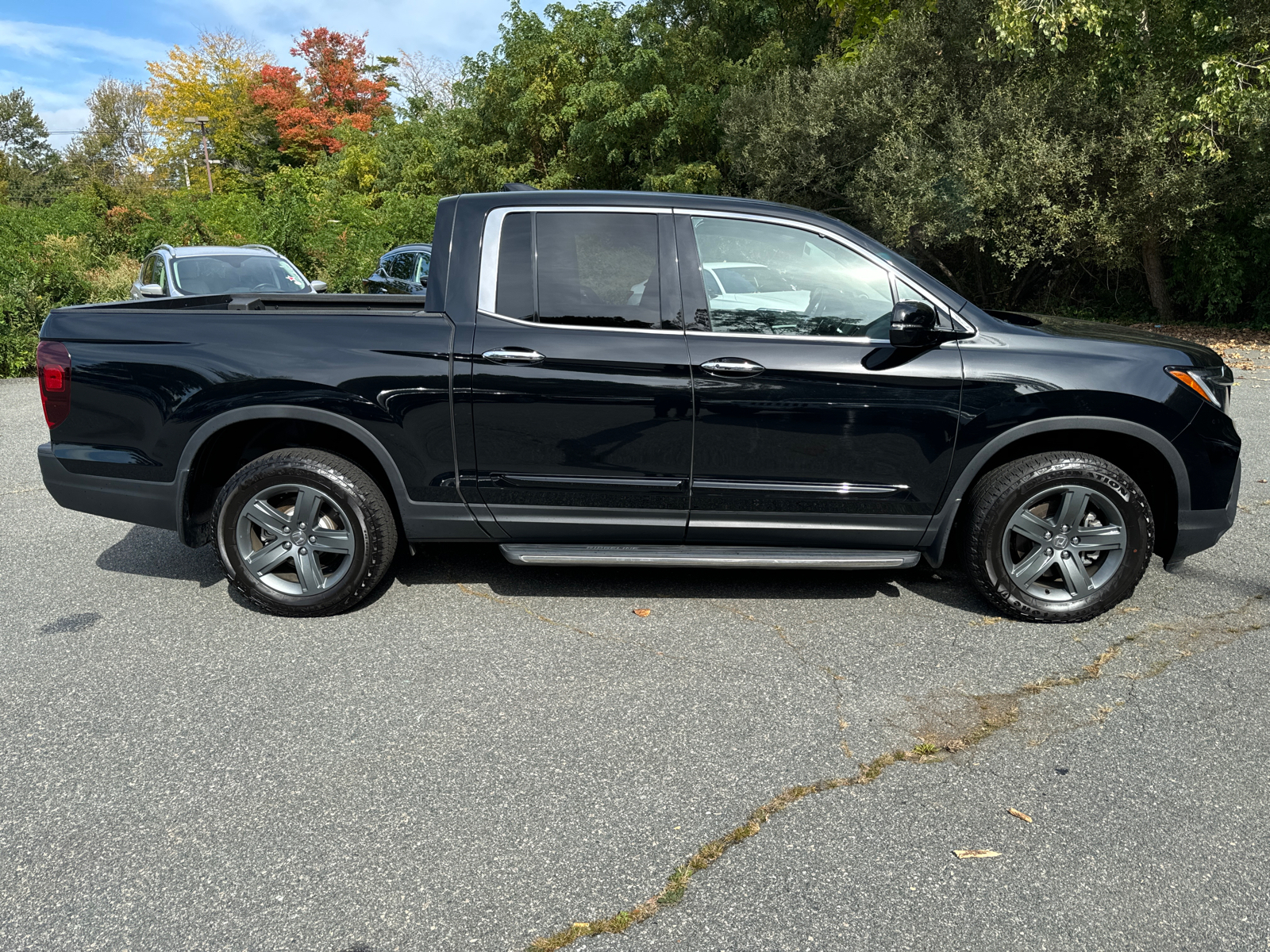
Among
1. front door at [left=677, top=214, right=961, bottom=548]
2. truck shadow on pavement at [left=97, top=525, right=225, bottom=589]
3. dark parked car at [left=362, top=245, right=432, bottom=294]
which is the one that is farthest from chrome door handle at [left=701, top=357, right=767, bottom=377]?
dark parked car at [left=362, top=245, right=432, bottom=294]

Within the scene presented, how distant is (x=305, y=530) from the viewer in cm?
438

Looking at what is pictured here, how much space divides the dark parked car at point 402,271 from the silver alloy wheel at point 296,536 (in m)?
7.88

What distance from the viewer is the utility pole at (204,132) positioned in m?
49.8

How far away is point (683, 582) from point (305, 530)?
74.5 inches

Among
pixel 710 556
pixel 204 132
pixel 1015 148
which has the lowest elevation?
pixel 710 556

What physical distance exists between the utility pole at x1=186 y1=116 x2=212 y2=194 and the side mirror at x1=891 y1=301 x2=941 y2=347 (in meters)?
52.3

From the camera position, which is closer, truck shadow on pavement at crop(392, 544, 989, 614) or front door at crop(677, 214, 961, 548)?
front door at crop(677, 214, 961, 548)

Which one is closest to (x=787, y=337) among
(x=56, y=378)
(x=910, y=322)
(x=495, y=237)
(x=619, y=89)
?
(x=910, y=322)

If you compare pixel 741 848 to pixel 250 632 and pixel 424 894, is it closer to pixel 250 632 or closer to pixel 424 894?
pixel 424 894

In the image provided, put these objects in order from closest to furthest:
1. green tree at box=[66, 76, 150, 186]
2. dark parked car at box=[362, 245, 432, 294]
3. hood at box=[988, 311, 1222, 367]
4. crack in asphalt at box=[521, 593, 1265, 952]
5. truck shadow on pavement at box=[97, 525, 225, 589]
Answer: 1. crack in asphalt at box=[521, 593, 1265, 952]
2. hood at box=[988, 311, 1222, 367]
3. truck shadow on pavement at box=[97, 525, 225, 589]
4. dark parked car at box=[362, 245, 432, 294]
5. green tree at box=[66, 76, 150, 186]

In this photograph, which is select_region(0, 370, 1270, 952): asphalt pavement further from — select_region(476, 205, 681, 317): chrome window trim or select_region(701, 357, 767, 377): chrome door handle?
select_region(476, 205, 681, 317): chrome window trim

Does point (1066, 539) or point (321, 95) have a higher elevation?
point (321, 95)

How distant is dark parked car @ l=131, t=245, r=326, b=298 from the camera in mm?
10875

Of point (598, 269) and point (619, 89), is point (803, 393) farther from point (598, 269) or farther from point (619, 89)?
point (619, 89)
